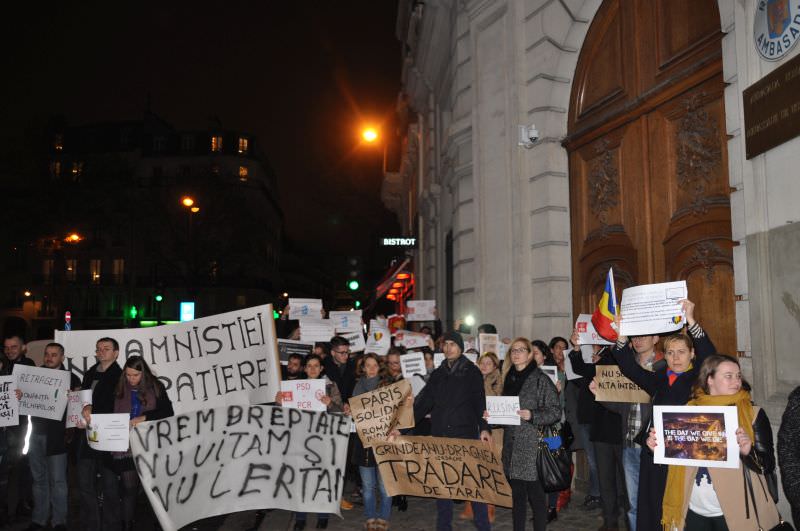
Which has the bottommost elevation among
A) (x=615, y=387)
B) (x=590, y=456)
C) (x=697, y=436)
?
(x=590, y=456)

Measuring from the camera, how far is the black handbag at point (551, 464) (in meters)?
7.08

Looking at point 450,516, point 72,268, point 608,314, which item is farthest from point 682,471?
point 72,268

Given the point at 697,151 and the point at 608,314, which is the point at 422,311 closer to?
the point at 697,151

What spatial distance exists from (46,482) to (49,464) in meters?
0.25

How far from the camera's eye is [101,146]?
75812 millimetres

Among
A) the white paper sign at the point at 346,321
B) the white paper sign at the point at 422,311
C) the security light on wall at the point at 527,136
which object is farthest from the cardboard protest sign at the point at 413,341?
the security light on wall at the point at 527,136

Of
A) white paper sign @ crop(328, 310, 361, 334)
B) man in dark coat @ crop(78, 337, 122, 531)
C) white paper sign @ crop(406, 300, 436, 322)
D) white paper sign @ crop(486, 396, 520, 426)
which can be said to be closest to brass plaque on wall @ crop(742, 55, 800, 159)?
white paper sign @ crop(486, 396, 520, 426)

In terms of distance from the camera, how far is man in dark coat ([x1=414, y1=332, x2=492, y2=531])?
777 cm

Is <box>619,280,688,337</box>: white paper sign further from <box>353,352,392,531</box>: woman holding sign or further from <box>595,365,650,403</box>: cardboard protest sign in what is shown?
<box>353,352,392,531</box>: woman holding sign

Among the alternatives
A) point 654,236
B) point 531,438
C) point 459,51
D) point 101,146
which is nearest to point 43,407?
point 531,438

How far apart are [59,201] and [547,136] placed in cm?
3555

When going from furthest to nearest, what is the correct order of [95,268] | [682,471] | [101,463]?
1. [95,268]
2. [101,463]
3. [682,471]

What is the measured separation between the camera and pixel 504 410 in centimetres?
734

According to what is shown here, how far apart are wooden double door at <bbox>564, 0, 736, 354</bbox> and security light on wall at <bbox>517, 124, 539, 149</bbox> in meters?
0.61
